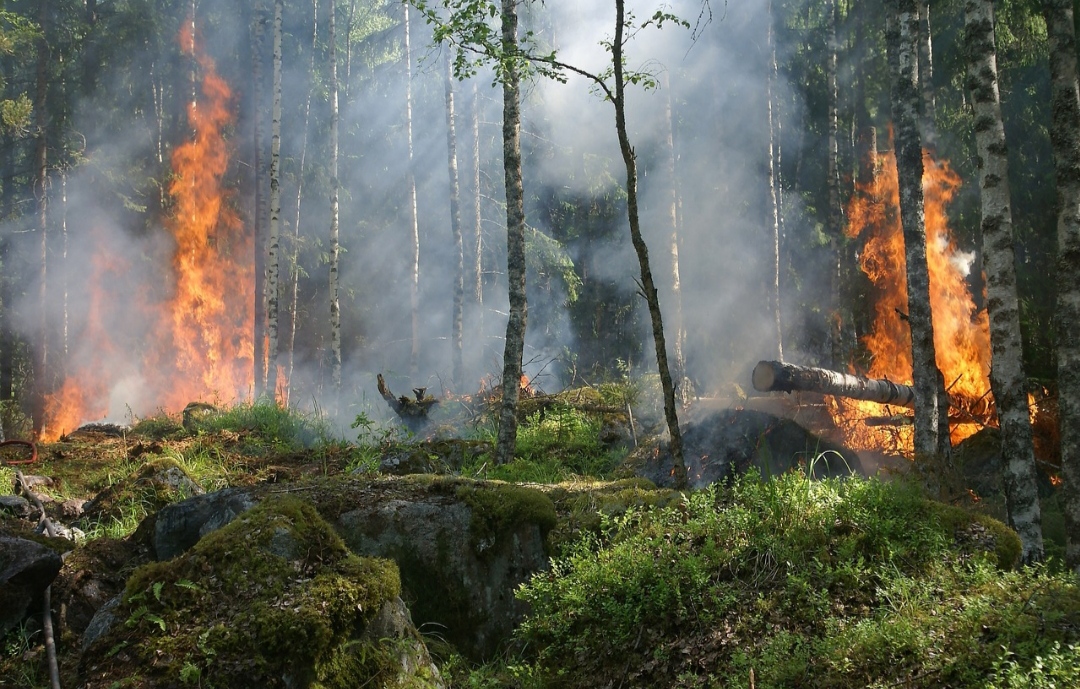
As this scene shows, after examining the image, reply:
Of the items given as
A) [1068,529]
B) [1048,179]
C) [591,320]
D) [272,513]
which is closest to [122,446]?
[272,513]

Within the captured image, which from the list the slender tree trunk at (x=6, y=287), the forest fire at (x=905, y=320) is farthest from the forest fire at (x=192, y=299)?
the forest fire at (x=905, y=320)

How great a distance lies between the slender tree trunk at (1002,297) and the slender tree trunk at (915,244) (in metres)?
1.75

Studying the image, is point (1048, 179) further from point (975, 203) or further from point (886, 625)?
point (886, 625)

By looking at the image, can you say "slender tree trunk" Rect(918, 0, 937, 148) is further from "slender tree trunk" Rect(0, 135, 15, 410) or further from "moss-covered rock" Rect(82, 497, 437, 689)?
"slender tree trunk" Rect(0, 135, 15, 410)

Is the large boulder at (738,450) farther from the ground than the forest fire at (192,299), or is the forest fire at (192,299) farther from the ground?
the forest fire at (192,299)

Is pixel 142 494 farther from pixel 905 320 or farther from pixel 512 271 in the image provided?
pixel 905 320

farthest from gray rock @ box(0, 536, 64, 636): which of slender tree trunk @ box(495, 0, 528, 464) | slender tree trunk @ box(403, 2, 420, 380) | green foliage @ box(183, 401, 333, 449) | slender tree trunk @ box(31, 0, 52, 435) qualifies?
slender tree trunk @ box(403, 2, 420, 380)

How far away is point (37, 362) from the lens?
2202 centimetres

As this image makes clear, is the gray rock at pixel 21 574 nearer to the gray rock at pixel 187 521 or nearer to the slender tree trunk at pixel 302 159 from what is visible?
the gray rock at pixel 187 521

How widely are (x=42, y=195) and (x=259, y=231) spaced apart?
17.7 feet

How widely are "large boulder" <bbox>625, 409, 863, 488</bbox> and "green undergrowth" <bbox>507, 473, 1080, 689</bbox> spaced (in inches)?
209

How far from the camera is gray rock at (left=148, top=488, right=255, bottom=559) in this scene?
5.70 metres

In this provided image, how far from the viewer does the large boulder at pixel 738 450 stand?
419 inches

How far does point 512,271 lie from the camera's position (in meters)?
10.5
